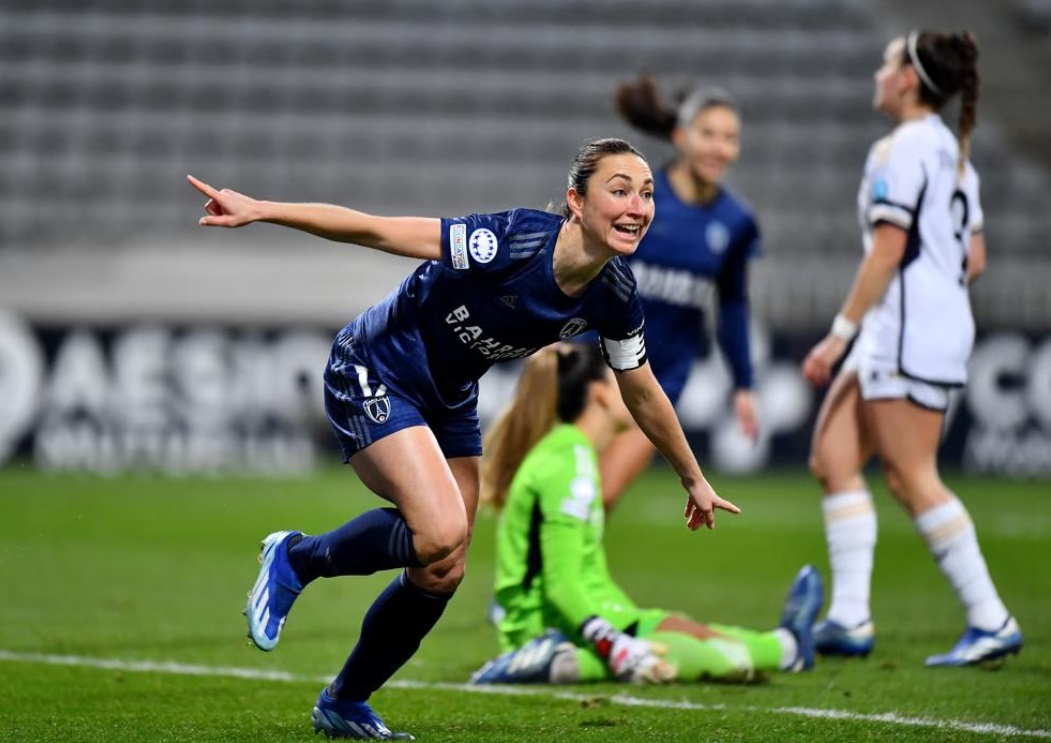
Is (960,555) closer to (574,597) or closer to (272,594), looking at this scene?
(574,597)

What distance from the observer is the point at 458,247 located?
452 cm

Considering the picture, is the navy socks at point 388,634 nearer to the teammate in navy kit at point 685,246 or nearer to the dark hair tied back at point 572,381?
the dark hair tied back at point 572,381

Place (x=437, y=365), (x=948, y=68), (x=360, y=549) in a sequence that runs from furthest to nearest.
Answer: (x=948, y=68) < (x=437, y=365) < (x=360, y=549)

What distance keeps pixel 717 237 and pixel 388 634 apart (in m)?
3.29

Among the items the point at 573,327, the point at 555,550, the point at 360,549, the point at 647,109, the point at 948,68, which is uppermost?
the point at 948,68

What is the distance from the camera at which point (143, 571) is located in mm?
9328

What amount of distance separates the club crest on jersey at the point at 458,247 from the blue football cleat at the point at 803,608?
219 cm

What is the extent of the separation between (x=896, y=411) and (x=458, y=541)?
8.17 ft

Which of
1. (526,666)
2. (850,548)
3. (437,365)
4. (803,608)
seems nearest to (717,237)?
(850,548)

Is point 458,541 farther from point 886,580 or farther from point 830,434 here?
point 886,580

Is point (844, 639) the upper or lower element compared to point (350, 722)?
lower

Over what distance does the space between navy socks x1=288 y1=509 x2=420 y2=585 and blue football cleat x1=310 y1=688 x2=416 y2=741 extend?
35cm

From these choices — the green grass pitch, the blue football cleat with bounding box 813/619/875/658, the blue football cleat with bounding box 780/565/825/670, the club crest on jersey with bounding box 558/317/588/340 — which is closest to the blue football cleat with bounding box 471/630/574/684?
the green grass pitch

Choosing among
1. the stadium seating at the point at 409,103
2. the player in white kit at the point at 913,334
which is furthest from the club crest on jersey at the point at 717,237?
the stadium seating at the point at 409,103
